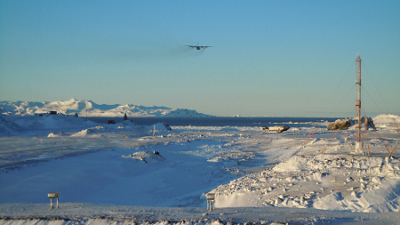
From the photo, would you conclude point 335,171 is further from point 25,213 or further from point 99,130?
point 99,130

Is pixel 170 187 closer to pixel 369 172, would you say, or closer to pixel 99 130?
pixel 369 172

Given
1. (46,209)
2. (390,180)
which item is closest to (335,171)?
(390,180)

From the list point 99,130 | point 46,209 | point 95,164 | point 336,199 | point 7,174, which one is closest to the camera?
point 46,209

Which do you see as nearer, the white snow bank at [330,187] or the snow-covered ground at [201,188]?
the snow-covered ground at [201,188]

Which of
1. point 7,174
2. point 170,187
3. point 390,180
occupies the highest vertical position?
point 390,180

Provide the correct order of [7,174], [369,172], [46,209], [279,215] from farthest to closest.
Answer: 1. [7,174]
2. [369,172]
3. [46,209]
4. [279,215]

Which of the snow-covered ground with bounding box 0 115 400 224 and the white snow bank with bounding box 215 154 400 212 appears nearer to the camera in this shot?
the snow-covered ground with bounding box 0 115 400 224

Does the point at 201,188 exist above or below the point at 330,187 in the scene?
below

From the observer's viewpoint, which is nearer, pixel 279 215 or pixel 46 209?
pixel 279 215

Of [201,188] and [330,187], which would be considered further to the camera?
[201,188]

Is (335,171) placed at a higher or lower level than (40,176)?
higher
